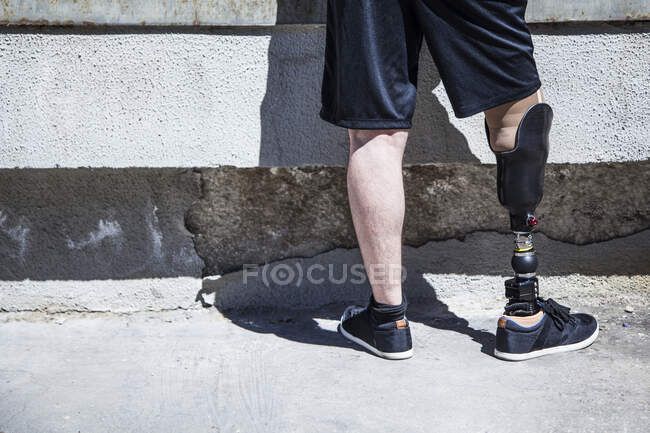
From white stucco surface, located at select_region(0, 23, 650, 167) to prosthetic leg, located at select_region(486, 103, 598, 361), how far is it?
13.7 inches

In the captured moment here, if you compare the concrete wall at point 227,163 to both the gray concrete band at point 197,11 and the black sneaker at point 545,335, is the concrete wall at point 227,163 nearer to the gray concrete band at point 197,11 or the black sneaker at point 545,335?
the gray concrete band at point 197,11

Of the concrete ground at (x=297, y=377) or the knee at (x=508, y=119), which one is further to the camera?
the knee at (x=508, y=119)

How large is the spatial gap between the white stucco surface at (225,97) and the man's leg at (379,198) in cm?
37

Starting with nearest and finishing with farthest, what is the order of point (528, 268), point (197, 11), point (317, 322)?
1. point (528, 268)
2. point (197, 11)
3. point (317, 322)

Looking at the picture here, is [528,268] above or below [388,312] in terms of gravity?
above

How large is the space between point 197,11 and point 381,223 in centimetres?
86

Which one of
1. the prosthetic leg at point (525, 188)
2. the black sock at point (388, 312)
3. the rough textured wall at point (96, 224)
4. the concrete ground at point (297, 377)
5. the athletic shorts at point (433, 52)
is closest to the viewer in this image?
the concrete ground at point (297, 377)

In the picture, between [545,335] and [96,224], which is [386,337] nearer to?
[545,335]

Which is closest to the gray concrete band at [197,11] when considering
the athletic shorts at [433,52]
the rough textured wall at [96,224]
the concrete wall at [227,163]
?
the concrete wall at [227,163]

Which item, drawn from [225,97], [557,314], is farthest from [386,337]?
[225,97]

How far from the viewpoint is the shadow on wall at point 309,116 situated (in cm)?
199

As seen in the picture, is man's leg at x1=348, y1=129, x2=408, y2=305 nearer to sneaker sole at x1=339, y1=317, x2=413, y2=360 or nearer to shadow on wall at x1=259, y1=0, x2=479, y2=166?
sneaker sole at x1=339, y1=317, x2=413, y2=360

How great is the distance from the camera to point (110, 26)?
196cm

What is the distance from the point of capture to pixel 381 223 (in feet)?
5.64
